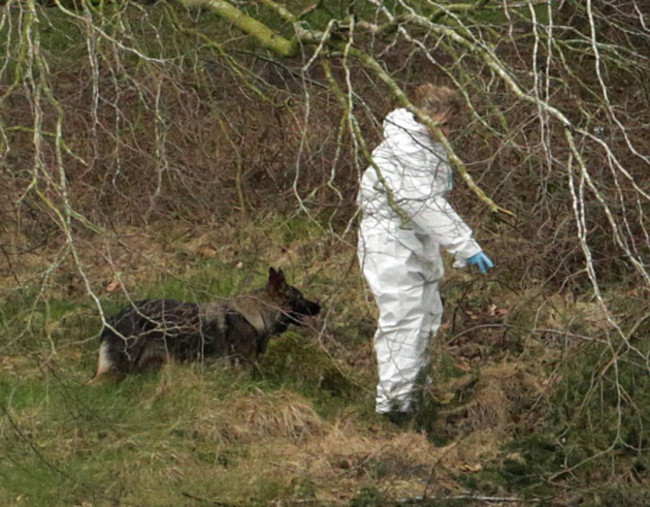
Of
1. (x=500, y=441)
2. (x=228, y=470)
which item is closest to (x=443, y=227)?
(x=500, y=441)

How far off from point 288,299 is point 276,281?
0.62 feet

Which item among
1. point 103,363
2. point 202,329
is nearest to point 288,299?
point 202,329

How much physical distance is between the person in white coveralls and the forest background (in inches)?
7.3

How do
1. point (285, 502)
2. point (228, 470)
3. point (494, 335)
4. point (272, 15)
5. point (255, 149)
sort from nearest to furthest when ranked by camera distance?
point (285, 502), point (228, 470), point (494, 335), point (255, 149), point (272, 15)

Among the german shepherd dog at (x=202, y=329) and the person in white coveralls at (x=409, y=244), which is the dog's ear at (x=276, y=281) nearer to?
the german shepherd dog at (x=202, y=329)

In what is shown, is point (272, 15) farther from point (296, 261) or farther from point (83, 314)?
point (83, 314)

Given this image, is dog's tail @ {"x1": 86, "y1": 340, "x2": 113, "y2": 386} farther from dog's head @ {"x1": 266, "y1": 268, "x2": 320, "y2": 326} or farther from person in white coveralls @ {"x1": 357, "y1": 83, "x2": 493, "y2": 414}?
person in white coveralls @ {"x1": 357, "y1": 83, "x2": 493, "y2": 414}

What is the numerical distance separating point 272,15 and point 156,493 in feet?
25.1

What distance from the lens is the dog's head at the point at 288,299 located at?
8.70 metres

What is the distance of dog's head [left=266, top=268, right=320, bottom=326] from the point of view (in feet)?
28.6

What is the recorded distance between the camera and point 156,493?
→ 245 inches

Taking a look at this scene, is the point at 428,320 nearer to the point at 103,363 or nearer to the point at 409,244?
the point at 409,244

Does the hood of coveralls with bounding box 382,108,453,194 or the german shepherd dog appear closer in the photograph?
the hood of coveralls with bounding box 382,108,453,194

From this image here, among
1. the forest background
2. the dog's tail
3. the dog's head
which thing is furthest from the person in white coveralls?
the dog's tail
